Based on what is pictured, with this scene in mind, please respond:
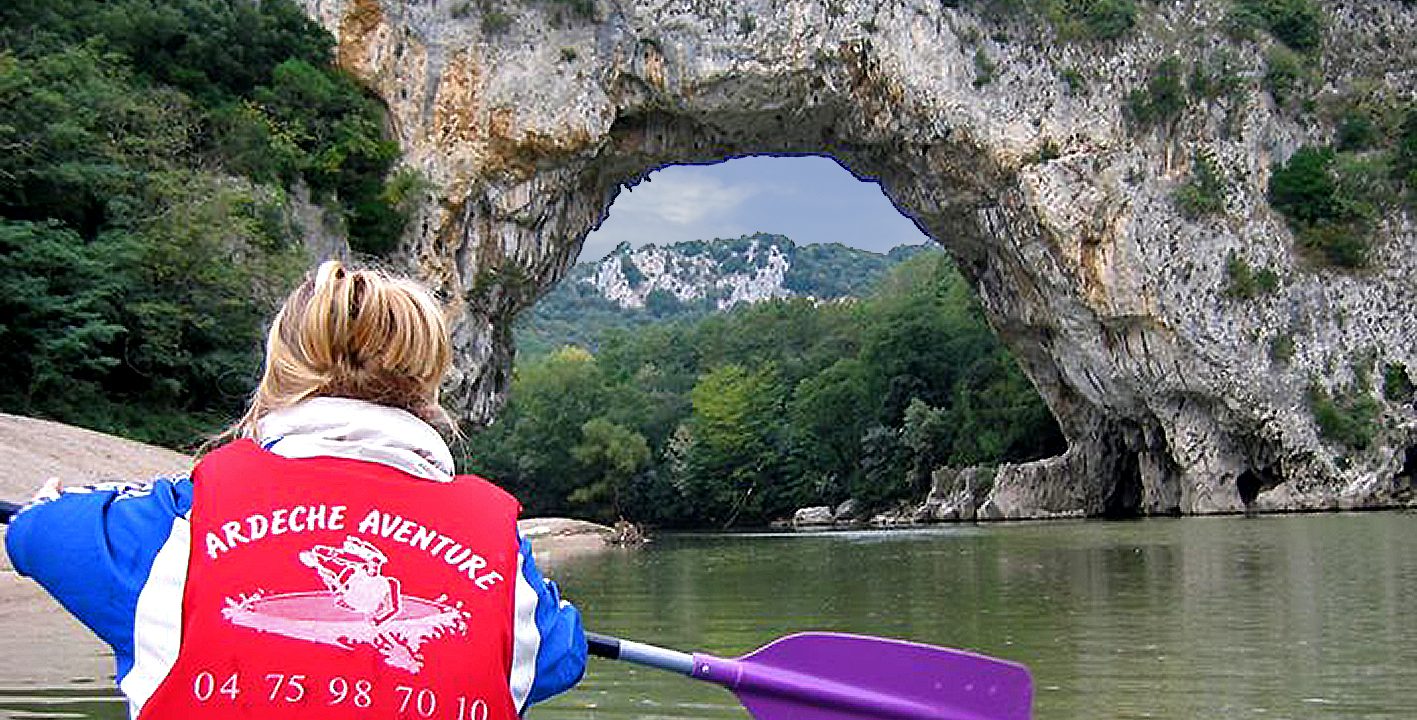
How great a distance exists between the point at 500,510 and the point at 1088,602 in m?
8.09

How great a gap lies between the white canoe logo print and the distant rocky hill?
271 ft

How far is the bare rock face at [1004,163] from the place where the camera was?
83.1ft

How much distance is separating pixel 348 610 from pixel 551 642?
362mm

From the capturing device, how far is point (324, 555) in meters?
1.77

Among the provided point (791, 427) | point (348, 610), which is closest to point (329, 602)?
point (348, 610)

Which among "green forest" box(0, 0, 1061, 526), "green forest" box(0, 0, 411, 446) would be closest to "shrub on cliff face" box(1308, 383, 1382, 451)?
"green forest" box(0, 0, 1061, 526)

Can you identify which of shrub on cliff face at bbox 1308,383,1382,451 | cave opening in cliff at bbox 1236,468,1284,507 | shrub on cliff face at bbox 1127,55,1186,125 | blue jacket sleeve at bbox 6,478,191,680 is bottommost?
cave opening in cliff at bbox 1236,468,1284,507

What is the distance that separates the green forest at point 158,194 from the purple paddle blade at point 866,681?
1348 centimetres

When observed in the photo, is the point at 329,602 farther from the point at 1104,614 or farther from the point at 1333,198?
the point at 1333,198

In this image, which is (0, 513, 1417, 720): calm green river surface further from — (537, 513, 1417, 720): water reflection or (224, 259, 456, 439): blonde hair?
(224, 259, 456, 439): blonde hair

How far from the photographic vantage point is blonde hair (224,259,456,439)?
191 cm

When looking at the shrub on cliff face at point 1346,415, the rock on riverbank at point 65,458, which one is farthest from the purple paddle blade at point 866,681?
the shrub on cliff face at point 1346,415

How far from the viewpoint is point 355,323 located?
6.31 feet

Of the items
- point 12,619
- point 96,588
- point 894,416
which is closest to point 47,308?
point 12,619
